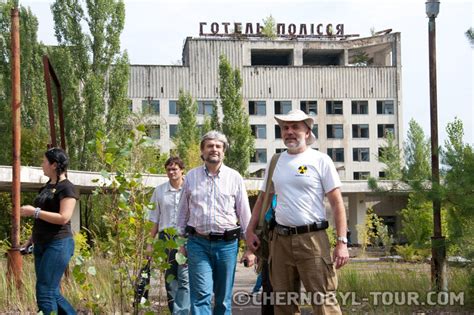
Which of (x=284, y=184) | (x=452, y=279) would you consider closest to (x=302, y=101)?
(x=452, y=279)

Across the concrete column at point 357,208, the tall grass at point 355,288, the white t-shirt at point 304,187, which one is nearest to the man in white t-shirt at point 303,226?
the white t-shirt at point 304,187

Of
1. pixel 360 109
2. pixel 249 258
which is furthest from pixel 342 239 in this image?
pixel 360 109

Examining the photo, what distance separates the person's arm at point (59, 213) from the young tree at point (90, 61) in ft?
98.8

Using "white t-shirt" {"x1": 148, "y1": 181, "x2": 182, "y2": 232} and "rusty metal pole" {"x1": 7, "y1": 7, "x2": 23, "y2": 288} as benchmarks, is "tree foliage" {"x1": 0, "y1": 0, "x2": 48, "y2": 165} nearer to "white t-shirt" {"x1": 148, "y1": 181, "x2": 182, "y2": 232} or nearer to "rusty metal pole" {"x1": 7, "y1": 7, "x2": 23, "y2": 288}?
"rusty metal pole" {"x1": 7, "y1": 7, "x2": 23, "y2": 288}

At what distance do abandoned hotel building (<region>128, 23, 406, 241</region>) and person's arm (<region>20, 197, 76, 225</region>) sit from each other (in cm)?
5776

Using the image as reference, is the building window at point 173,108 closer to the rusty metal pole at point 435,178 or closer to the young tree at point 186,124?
the young tree at point 186,124

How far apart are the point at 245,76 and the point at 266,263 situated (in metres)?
59.6

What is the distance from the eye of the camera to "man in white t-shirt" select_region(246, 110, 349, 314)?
5.50 m

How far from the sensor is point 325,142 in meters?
68.1

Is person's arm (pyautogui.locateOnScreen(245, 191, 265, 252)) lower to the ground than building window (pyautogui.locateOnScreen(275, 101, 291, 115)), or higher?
lower

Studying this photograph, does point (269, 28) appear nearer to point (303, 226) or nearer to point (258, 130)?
point (258, 130)

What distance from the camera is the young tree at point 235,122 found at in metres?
51.4

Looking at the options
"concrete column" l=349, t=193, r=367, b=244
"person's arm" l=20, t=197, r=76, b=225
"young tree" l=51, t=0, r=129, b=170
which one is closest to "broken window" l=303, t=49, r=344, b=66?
"concrete column" l=349, t=193, r=367, b=244

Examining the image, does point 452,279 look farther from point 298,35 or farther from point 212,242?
point 298,35
